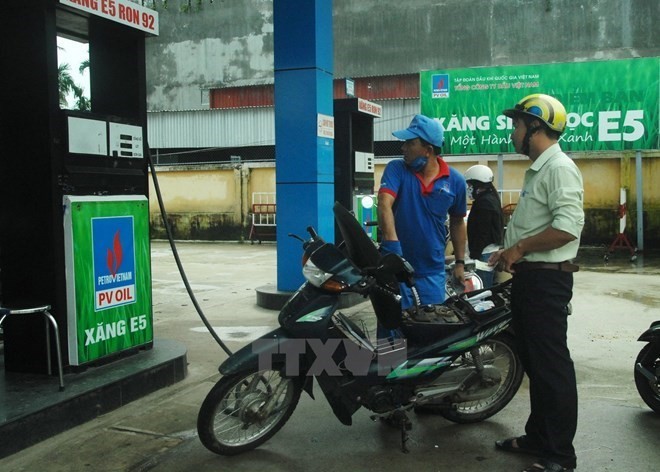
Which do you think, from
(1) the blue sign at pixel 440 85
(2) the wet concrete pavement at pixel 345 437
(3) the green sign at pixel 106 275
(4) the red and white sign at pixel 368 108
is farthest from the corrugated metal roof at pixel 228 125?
(3) the green sign at pixel 106 275

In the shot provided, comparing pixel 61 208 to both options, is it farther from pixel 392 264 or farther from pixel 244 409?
pixel 392 264

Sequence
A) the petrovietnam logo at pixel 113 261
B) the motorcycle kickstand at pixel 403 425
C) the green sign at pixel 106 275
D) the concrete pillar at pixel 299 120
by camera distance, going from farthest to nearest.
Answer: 1. the concrete pillar at pixel 299 120
2. the petrovietnam logo at pixel 113 261
3. the green sign at pixel 106 275
4. the motorcycle kickstand at pixel 403 425

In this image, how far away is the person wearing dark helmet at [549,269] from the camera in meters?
3.12

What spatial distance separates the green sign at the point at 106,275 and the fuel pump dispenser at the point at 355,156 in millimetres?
4668

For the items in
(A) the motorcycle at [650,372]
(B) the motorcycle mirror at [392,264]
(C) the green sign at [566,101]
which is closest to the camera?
(B) the motorcycle mirror at [392,264]

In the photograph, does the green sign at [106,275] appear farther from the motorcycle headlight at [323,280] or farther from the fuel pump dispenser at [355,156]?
the fuel pump dispenser at [355,156]

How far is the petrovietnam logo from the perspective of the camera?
425 centimetres

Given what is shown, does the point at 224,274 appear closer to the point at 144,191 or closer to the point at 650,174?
the point at 144,191

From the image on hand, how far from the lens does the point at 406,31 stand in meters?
28.1

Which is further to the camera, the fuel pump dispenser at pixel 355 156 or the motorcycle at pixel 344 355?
the fuel pump dispenser at pixel 355 156

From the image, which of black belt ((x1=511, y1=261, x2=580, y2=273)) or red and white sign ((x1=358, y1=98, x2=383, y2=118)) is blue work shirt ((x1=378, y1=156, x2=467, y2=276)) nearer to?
black belt ((x1=511, y1=261, x2=580, y2=273))

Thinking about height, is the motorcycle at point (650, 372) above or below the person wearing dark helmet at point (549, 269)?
below

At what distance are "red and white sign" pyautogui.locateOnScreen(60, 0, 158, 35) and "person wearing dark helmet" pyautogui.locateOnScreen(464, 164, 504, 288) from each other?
286cm

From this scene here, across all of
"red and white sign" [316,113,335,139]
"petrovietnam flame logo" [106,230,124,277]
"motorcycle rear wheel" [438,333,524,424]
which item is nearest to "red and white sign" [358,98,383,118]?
"red and white sign" [316,113,335,139]
